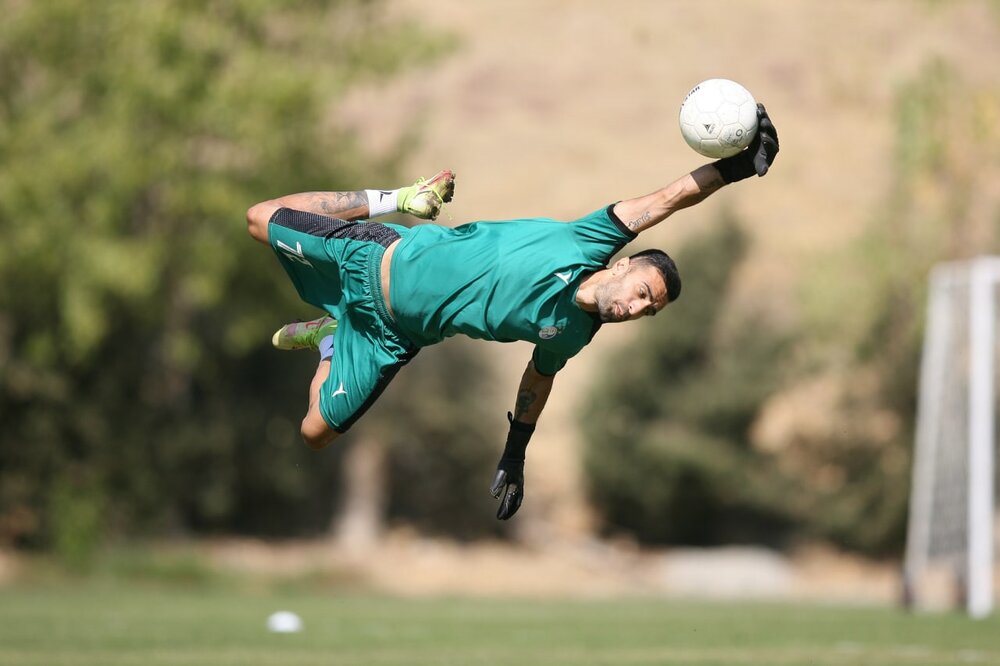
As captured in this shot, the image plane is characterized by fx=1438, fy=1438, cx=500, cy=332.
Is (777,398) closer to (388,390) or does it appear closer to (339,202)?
(388,390)

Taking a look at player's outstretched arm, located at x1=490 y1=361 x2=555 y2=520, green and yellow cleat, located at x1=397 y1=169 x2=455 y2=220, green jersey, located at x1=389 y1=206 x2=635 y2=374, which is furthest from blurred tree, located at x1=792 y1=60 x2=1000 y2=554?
green jersey, located at x1=389 y1=206 x2=635 y2=374

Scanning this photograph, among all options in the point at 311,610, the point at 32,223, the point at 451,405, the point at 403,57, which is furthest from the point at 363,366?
the point at 451,405

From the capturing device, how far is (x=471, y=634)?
1495cm

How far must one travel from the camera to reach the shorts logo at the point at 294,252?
9.05 metres

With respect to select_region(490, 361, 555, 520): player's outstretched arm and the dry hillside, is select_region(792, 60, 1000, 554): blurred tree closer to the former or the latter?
the dry hillside

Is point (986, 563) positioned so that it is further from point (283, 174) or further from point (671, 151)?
point (671, 151)

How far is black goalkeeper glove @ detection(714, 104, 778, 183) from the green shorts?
2146mm

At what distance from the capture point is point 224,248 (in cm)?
2602

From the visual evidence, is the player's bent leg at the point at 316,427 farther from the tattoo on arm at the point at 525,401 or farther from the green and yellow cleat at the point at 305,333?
the tattoo on arm at the point at 525,401

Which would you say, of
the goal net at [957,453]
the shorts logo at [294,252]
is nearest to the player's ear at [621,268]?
the shorts logo at [294,252]

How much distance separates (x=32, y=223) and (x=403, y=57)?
7.75 m

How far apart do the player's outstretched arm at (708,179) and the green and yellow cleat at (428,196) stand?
1367mm

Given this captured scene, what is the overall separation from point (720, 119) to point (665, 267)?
854 mm

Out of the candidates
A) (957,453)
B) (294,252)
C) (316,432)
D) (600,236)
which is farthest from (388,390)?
(600,236)
